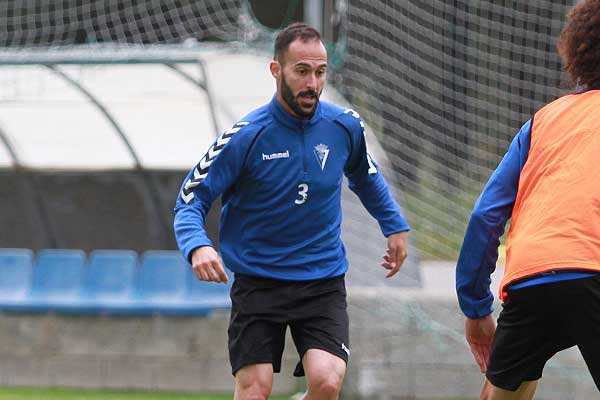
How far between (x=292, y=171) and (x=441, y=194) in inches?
194

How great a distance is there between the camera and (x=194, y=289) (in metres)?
9.43

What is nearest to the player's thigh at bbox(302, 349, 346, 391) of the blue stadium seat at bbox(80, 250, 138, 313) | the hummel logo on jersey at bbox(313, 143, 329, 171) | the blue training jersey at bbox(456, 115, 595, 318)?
the hummel logo on jersey at bbox(313, 143, 329, 171)

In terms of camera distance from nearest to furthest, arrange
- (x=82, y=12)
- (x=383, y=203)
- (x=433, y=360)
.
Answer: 1. (x=383, y=203)
2. (x=433, y=360)
3. (x=82, y=12)

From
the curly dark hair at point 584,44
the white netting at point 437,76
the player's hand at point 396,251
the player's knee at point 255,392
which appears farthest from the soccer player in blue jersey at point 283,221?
the white netting at point 437,76

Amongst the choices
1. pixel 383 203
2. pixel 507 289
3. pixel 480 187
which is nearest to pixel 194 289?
pixel 480 187

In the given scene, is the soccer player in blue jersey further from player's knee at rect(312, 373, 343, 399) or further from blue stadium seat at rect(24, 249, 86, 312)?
blue stadium seat at rect(24, 249, 86, 312)

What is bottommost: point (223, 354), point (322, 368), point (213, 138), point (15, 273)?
point (15, 273)

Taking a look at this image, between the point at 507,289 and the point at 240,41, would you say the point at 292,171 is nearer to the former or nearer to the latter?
the point at 507,289

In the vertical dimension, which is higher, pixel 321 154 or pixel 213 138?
pixel 321 154

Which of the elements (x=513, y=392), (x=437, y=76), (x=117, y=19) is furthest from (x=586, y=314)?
(x=117, y=19)

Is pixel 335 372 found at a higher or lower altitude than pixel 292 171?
lower

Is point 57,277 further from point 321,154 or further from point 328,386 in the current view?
point 328,386

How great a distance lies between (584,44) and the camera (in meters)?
3.77

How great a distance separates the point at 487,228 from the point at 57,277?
6.57m
